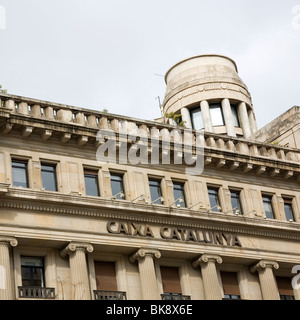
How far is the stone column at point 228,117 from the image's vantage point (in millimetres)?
65950

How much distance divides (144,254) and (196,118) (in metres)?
31.7

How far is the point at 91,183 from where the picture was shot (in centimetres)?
3888

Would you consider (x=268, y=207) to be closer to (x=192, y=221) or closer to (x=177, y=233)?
(x=192, y=221)

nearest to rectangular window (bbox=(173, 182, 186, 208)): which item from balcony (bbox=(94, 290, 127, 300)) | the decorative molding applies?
the decorative molding

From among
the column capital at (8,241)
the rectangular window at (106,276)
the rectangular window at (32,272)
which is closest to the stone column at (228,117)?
the rectangular window at (106,276)

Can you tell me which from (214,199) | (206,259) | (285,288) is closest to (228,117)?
(214,199)

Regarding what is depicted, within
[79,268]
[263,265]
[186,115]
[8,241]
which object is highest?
[186,115]

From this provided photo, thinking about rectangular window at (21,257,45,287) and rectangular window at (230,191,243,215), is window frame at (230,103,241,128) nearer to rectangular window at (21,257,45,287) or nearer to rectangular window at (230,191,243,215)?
rectangular window at (230,191,243,215)

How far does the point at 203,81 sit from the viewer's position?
67875mm

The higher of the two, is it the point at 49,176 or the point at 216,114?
the point at 216,114

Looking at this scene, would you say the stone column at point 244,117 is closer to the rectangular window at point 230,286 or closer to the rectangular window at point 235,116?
the rectangular window at point 235,116

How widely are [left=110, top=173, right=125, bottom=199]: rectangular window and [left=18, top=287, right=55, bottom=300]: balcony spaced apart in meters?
6.14

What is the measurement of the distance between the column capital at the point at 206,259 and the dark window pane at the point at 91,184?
19.7ft
